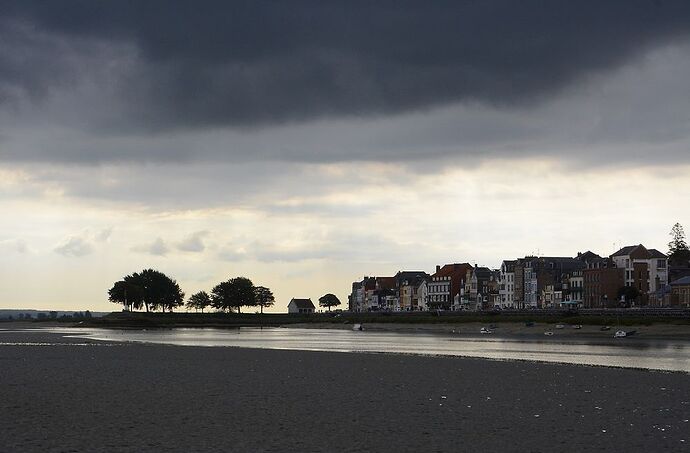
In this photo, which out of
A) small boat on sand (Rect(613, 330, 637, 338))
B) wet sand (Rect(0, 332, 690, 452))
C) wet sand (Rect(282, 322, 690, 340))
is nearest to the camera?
wet sand (Rect(0, 332, 690, 452))

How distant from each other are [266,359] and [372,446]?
39080mm

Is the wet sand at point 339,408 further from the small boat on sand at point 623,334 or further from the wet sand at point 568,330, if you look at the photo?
the wet sand at point 568,330

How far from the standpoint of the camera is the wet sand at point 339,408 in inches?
1038

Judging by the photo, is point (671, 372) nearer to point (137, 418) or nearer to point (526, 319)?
point (137, 418)

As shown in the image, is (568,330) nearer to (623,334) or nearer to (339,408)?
(623,334)

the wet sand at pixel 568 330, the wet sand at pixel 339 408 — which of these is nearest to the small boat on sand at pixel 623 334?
the wet sand at pixel 568 330

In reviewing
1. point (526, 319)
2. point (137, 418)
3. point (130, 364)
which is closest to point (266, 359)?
point (130, 364)

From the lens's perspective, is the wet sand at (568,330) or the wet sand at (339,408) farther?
the wet sand at (568,330)

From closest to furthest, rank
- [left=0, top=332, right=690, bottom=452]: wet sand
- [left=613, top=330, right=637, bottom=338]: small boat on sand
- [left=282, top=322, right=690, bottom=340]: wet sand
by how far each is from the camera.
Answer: [left=0, top=332, right=690, bottom=452]: wet sand < [left=613, top=330, right=637, bottom=338]: small boat on sand < [left=282, top=322, right=690, bottom=340]: wet sand

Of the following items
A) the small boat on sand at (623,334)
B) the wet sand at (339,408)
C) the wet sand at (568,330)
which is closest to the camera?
the wet sand at (339,408)

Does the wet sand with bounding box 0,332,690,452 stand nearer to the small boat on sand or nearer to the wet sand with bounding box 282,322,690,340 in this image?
the small boat on sand

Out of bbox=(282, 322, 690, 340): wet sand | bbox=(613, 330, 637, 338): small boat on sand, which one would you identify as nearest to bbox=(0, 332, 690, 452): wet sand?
bbox=(613, 330, 637, 338): small boat on sand

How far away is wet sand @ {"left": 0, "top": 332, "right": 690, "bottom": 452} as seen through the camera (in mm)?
26359

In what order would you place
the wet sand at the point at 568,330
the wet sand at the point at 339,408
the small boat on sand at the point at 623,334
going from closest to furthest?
1. the wet sand at the point at 339,408
2. the small boat on sand at the point at 623,334
3. the wet sand at the point at 568,330
